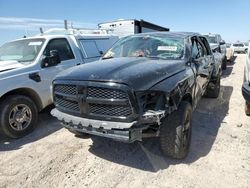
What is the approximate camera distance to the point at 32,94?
4.89 metres

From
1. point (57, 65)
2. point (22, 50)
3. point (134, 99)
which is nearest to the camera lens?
point (134, 99)

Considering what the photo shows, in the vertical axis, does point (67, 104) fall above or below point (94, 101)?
below

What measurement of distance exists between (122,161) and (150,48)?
2046 mm

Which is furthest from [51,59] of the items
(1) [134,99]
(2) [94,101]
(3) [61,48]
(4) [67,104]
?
(1) [134,99]

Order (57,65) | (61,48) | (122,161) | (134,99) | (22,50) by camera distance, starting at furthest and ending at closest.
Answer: (61,48)
(22,50)
(57,65)
(122,161)
(134,99)

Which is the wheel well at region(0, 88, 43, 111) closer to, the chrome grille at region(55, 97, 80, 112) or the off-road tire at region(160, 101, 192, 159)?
the chrome grille at region(55, 97, 80, 112)

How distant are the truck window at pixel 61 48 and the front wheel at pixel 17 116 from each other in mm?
1270

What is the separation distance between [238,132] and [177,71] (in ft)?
6.60

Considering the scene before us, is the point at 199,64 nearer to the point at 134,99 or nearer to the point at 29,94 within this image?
the point at 134,99

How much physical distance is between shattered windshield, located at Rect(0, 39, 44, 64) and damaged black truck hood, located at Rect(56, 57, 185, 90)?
212 cm

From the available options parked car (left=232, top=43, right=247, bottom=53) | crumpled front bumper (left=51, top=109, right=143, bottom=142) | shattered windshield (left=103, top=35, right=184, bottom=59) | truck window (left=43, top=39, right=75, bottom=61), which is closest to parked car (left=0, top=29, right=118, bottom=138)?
truck window (left=43, top=39, right=75, bottom=61)

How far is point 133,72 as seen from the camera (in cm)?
315

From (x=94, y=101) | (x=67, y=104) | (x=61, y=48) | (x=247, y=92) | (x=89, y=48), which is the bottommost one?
(x=247, y=92)

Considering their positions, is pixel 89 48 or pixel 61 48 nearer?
pixel 61 48
